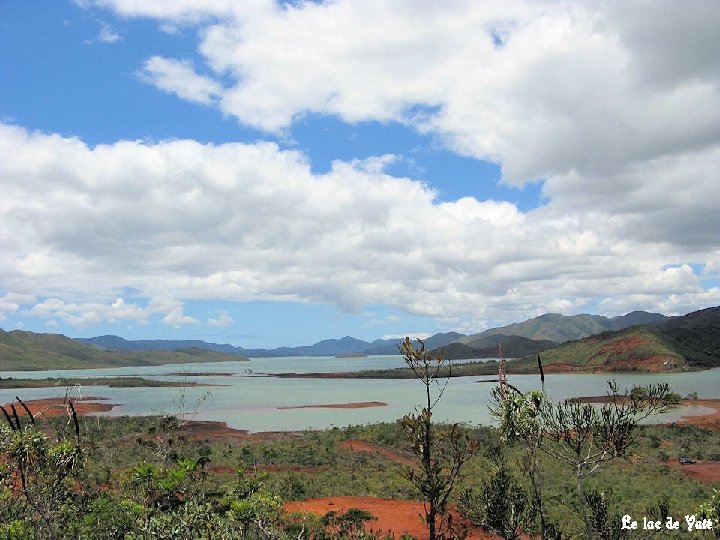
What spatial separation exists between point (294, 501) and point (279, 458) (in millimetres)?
13343

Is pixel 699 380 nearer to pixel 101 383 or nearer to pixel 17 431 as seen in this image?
pixel 17 431

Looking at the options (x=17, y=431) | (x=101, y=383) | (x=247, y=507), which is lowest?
(x=101, y=383)

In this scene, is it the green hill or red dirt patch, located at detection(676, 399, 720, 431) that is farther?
the green hill

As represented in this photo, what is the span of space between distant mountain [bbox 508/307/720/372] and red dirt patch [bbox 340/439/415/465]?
103 metres

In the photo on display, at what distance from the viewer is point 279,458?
3844cm

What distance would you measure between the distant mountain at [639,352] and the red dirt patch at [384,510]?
118 m

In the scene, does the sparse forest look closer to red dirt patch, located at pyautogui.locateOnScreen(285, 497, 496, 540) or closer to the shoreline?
red dirt patch, located at pyautogui.locateOnScreen(285, 497, 496, 540)

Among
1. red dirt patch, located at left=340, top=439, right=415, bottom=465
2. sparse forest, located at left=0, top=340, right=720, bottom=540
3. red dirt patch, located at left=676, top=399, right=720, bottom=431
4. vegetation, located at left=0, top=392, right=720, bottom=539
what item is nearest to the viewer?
sparse forest, located at left=0, top=340, right=720, bottom=540

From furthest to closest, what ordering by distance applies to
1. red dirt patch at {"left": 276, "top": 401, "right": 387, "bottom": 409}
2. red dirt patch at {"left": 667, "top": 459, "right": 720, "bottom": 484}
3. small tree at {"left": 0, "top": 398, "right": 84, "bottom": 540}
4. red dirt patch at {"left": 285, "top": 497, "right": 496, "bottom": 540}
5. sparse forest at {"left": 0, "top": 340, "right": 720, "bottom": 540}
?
red dirt patch at {"left": 276, "top": 401, "right": 387, "bottom": 409} → red dirt patch at {"left": 667, "top": 459, "right": 720, "bottom": 484} → red dirt patch at {"left": 285, "top": 497, "right": 496, "bottom": 540} → small tree at {"left": 0, "top": 398, "right": 84, "bottom": 540} → sparse forest at {"left": 0, "top": 340, "right": 720, "bottom": 540}

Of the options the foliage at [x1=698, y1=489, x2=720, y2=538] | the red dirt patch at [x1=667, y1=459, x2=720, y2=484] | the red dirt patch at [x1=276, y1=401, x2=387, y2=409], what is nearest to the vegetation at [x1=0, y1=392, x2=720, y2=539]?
the foliage at [x1=698, y1=489, x2=720, y2=538]

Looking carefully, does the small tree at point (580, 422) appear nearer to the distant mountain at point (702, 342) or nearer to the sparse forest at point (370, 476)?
the sparse forest at point (370, 476)

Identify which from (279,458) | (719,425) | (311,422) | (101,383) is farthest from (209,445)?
(101,383)

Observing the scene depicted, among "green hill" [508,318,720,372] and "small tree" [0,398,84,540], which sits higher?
"small tree" [0,398,84,540]

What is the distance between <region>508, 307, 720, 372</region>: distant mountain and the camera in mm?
129375
